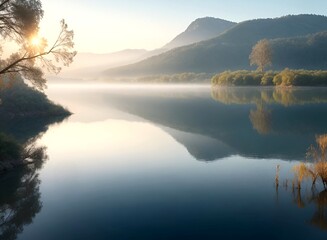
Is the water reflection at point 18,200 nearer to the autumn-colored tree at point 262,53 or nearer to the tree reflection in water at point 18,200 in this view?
the tree reflection in water at point 18,200

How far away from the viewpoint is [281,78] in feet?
542

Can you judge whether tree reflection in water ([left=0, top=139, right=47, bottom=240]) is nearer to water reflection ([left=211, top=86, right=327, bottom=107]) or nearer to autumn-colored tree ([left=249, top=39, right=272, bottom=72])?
water reflection ([left=211, top=86, right=327, bottom=107])

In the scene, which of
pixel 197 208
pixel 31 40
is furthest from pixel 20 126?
pixel 197 208

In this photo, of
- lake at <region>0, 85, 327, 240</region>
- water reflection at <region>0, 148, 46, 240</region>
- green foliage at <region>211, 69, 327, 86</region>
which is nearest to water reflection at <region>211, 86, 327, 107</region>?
green foliage at <region>211, 69, 327, 86</region>

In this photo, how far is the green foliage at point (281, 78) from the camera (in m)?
159

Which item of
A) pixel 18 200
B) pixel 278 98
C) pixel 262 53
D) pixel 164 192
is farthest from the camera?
pixel 262 53

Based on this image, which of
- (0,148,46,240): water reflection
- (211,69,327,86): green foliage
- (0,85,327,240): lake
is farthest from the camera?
(211,69,327,86): green foliage

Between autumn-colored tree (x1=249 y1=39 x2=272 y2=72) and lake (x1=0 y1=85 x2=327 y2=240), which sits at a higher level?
autumn-colored tree (x1=249 y1=39 x2=272 y2=72)

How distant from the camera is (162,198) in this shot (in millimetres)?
20922

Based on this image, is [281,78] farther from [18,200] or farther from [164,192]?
[18,200]

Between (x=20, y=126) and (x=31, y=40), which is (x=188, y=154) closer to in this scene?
(x=31, y=40)

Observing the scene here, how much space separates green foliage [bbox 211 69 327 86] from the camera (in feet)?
521

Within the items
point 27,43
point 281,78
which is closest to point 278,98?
point 281,78

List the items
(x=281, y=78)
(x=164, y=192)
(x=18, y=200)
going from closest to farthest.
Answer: (x=18, y=200) < (x=164, y=192) < (x=281, y=78)
